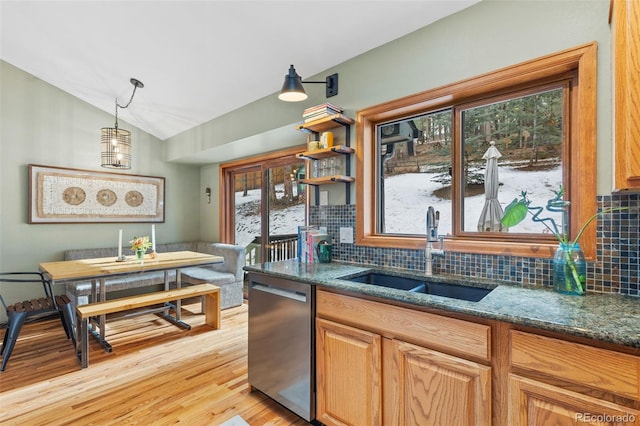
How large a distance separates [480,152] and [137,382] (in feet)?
Answer: 9.66

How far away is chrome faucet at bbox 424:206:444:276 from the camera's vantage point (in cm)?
183

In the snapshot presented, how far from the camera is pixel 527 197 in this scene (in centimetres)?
178

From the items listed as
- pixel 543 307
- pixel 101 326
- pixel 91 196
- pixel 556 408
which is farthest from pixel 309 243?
pixel 91 196

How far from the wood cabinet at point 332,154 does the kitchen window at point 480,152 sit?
108mm

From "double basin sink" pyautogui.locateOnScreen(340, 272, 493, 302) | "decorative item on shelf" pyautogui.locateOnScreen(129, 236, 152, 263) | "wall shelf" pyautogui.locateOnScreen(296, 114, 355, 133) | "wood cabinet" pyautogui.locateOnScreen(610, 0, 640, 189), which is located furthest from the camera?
"decorative item on shelf" pyautogui.locateOnScreen(129, 236, 152, 263)

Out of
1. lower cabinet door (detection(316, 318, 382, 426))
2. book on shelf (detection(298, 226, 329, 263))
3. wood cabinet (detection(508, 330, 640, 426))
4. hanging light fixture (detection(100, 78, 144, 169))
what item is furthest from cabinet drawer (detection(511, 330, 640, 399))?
hanging light fixture (detection(100, 78, 144, 169))

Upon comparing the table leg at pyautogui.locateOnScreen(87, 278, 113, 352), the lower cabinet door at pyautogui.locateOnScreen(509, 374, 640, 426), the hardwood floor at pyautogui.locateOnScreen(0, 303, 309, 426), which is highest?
the lower cabinet door at pyautogui.locateOnScreen(509, 374, 640, 426)

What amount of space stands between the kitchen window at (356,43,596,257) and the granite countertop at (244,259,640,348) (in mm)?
252

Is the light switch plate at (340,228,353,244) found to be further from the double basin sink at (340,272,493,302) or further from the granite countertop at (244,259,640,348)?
the granite countertop at (244,259,640,348)

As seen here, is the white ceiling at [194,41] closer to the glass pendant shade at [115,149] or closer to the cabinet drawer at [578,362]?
the glass pendant shade at [115,149]

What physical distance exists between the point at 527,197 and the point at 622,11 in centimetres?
92

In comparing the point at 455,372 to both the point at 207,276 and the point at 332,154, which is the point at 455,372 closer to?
the point at 332,154

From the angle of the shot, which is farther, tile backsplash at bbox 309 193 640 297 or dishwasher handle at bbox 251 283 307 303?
dishwasher handle at bbox 251 283 307 303

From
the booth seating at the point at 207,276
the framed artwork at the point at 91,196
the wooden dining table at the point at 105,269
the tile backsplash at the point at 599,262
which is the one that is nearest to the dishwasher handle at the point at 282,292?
the tile backsplash at the point at 599,262
